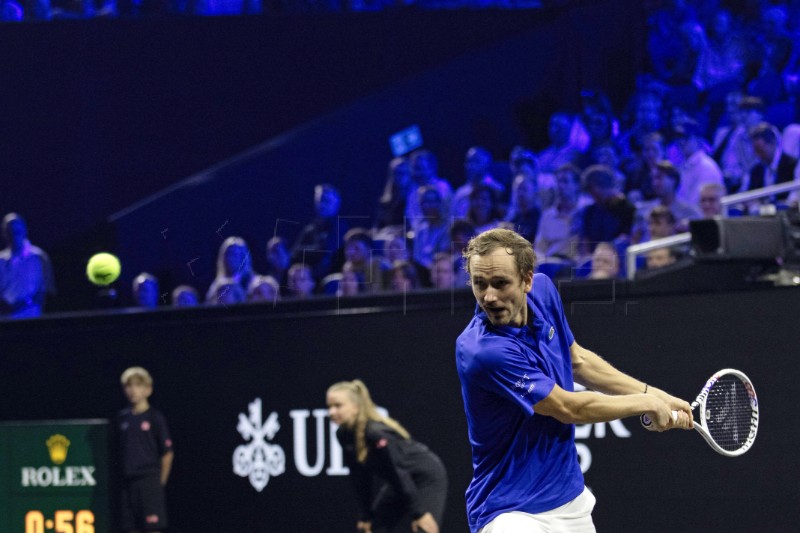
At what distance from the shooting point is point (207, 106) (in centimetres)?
1029

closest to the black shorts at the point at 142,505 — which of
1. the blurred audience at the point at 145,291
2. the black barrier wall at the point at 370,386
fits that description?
the black barrier wall at the point at 370,386

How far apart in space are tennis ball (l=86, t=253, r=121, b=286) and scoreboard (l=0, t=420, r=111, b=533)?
1040mm

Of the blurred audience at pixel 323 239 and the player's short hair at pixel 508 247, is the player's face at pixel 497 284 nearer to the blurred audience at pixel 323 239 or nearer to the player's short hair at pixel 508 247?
the player's short hair at pixel 508 247

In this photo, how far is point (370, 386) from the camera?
6.84 meters

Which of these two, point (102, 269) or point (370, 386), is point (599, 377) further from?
point (102, 269)

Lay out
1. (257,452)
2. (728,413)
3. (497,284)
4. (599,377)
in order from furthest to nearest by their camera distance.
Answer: (257,452)
(728,413)
(599,377)
(497,284)

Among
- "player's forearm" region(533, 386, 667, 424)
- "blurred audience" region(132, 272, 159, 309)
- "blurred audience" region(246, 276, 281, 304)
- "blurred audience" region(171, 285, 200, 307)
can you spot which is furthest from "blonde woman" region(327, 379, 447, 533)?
"player's forearm" region(533, 386, 667, 424)

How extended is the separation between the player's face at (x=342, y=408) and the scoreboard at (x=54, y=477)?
154 cm

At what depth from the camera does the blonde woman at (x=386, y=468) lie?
6734 millimetres

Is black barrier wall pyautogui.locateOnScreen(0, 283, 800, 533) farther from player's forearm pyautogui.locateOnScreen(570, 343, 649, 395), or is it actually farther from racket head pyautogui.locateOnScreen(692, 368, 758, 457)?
player's forearm pyautogui.locateOnScreen(570, 343, 649, 395)

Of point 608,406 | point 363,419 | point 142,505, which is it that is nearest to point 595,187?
point 363,419

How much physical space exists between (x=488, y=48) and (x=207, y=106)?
2.58 metres

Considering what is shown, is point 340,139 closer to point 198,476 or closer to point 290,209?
point 290,209

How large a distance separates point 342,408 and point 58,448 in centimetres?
192
